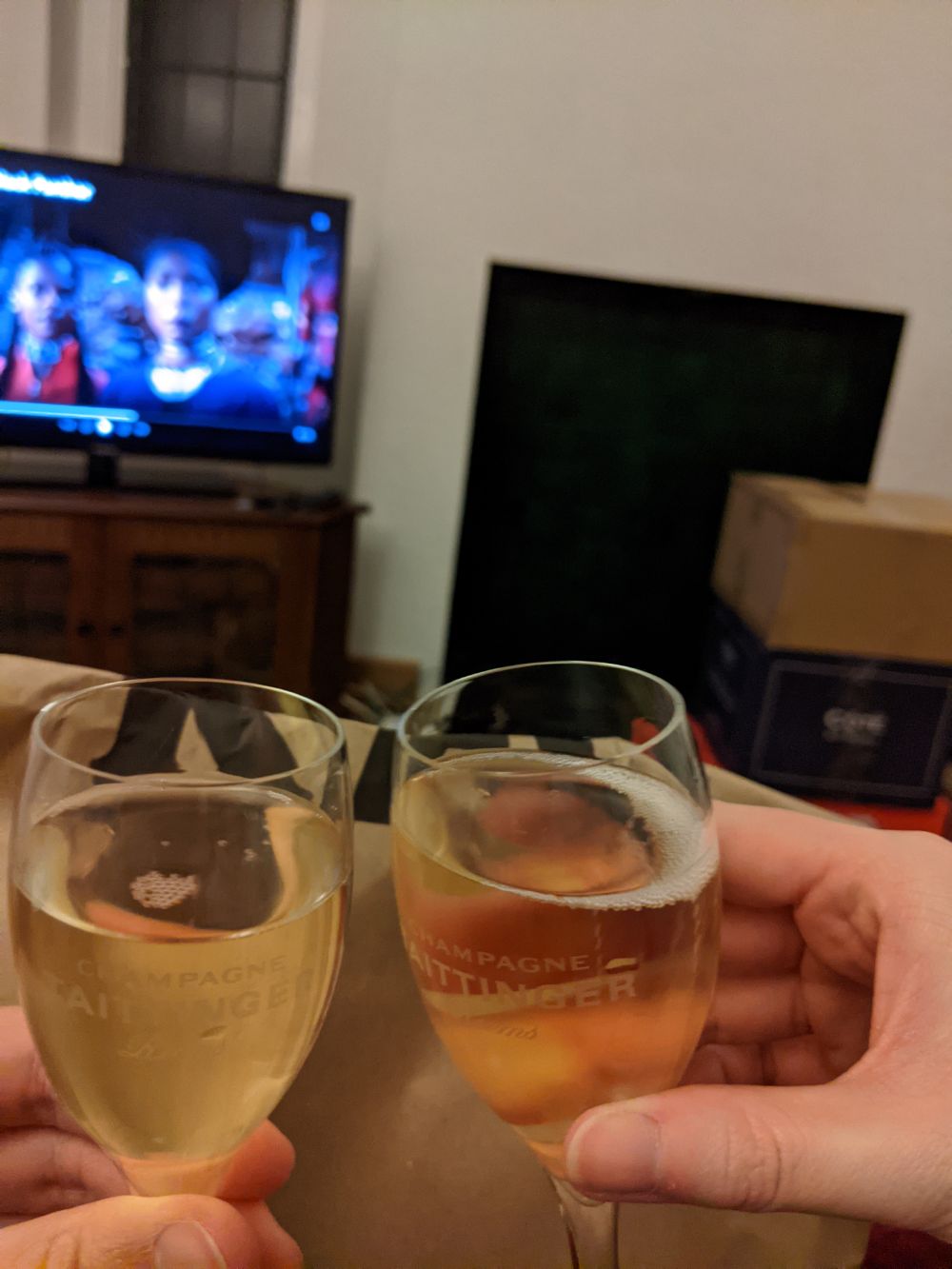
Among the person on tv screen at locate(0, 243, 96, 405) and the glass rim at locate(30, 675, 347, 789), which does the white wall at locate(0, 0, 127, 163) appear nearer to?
the person on tv screen at locate(0, 243, 96, 405)

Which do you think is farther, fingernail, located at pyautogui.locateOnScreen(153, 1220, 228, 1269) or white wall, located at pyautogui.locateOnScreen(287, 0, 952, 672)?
white wall, located at pyautogui.locateOnScreen(287, 0, 952, 672)

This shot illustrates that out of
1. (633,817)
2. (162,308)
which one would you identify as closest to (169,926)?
(633,817)

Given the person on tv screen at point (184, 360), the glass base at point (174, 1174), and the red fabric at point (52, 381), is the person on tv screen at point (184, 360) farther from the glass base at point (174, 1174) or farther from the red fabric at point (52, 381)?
the glass base at point (174, 1174)

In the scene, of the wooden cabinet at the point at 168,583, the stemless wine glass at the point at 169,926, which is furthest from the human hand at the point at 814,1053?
the wooden cabinet at the point at 168,583

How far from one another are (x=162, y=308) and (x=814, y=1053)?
1981 mm

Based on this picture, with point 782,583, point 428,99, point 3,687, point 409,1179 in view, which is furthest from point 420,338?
point 409,1179

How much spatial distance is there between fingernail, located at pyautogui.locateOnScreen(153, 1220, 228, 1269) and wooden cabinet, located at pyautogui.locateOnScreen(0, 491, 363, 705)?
5.72 feet

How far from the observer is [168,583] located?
203 cm

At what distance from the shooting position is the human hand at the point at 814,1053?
14.0 inches

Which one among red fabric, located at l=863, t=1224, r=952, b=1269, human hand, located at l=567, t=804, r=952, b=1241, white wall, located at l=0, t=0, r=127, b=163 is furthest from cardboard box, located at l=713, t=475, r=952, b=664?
white wall, located at l=0, t=0, r=127, b=163

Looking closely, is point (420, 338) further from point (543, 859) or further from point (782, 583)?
point (543, 859)

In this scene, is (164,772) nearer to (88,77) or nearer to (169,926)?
(169,926)

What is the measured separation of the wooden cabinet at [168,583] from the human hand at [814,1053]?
164 centimetres

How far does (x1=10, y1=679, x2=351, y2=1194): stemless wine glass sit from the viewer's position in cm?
32
